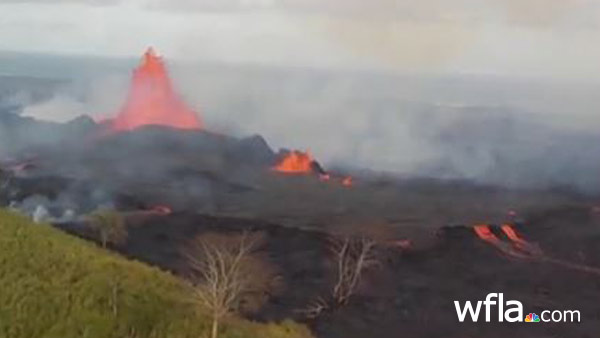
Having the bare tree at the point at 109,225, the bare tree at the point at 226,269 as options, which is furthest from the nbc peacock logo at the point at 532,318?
the bare tree at the point at 109,225

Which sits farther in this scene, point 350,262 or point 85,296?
point 350,262

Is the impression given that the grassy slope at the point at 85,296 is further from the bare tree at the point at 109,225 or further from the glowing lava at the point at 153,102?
the glowing lava at the point at 153,102

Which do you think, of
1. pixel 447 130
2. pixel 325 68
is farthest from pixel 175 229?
pixel 447 130

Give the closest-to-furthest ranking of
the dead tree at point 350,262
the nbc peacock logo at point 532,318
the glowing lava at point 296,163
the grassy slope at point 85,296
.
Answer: the grassy slope at point 85,296 < the nbc peacock logo at point 532,318 < the dead tree at point 350,262 < the glowing lava at point 296,163

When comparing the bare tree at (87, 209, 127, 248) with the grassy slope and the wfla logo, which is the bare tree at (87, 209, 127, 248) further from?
the wfla logo

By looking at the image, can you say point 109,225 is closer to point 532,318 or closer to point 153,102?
point 153,102

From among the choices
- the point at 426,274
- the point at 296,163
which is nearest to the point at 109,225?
the point at 296,163
